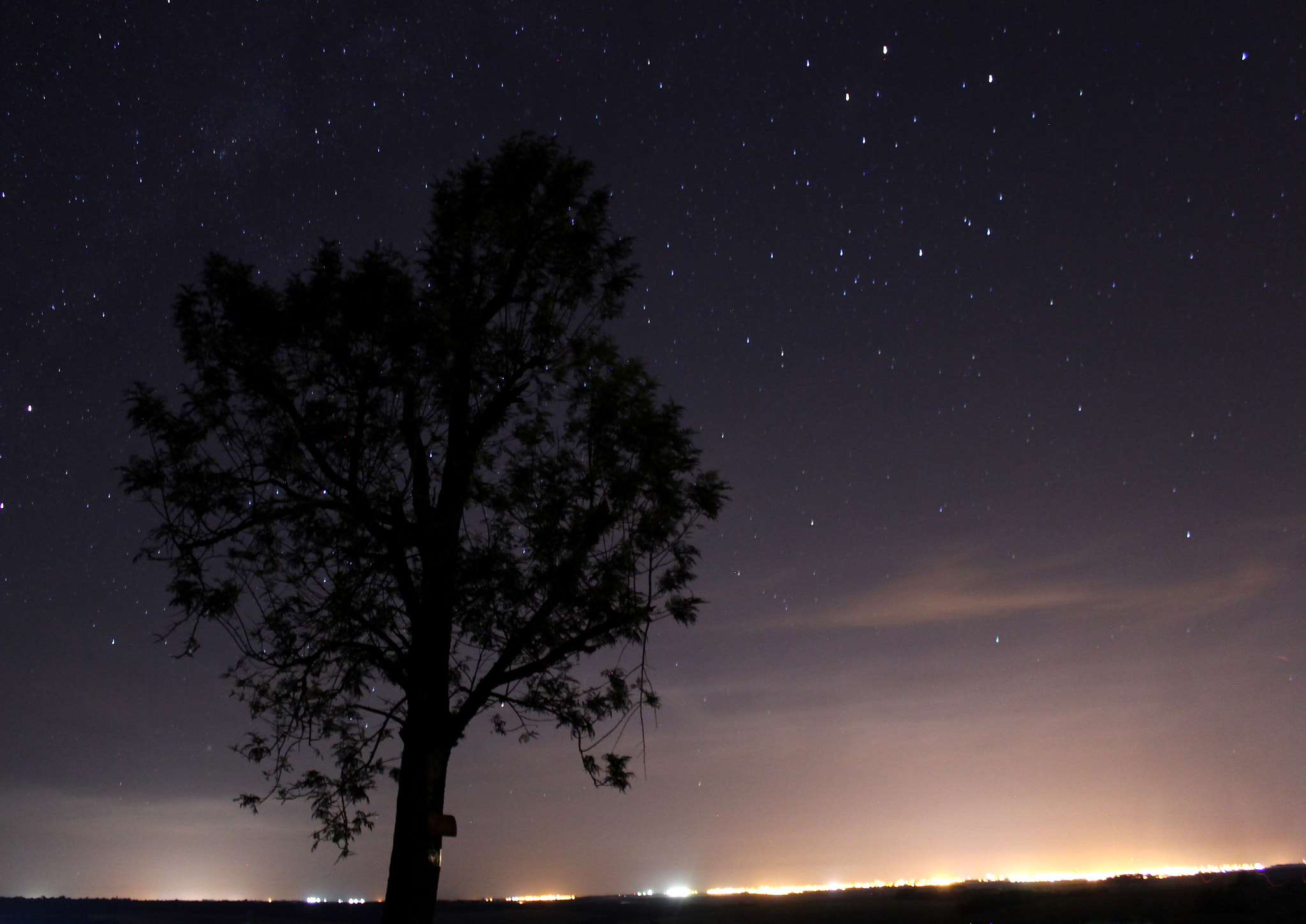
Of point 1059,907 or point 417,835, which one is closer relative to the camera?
point 417,835

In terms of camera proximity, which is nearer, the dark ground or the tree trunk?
the tree trunk

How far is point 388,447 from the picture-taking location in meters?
13.8

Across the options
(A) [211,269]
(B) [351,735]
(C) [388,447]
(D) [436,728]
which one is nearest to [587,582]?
(D) [436,728]

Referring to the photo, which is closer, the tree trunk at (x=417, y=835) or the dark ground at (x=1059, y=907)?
the tree trunk at (x=417, y=835)

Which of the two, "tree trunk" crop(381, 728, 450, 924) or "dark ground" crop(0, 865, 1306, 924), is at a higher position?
"tree trunk" crop(381, 728, 450, 924)

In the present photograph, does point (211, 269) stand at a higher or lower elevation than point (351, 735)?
higher

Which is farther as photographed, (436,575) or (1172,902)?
(1172,902)

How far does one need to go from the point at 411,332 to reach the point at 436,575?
3552 millimetres

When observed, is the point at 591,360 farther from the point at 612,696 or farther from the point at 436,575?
the point at 612,696

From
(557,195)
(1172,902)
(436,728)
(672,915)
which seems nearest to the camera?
(436,728)

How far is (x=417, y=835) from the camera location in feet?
39.3

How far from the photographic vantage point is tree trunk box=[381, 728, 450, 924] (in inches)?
460

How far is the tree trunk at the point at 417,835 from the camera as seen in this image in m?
11.7

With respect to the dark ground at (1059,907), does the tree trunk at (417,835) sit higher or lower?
higher
